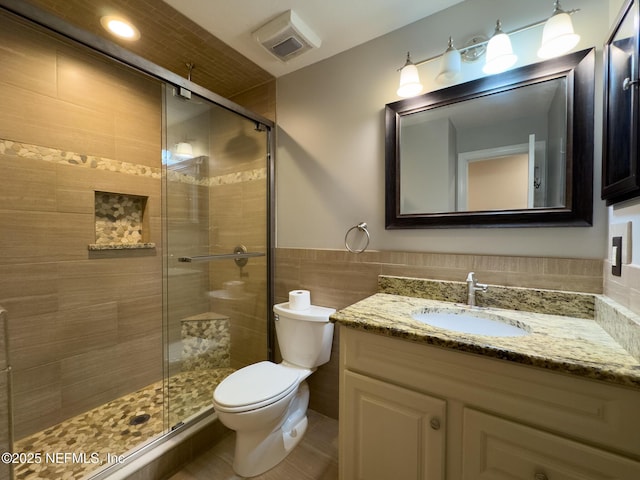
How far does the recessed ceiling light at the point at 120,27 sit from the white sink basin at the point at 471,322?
2.12 metres

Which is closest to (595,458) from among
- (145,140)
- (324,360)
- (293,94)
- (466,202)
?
(466,202)

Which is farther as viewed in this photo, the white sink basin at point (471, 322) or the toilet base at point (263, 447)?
the toilet base at point (263, 447)

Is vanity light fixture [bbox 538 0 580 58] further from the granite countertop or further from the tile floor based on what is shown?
the tile floor

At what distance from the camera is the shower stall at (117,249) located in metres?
1.44

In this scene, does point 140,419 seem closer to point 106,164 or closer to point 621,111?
point 106,164

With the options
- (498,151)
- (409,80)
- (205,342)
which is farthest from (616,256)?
(205,342)

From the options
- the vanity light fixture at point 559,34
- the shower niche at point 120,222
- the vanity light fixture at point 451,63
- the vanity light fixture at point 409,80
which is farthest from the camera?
the shower niche at point 120,222

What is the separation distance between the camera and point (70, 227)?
163 centimetres

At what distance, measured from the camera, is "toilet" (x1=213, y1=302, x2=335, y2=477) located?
4.02 feet

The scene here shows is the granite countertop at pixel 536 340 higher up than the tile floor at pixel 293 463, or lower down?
higher up

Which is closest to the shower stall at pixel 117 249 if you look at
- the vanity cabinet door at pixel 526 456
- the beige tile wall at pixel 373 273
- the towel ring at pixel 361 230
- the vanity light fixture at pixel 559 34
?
the beige tile wall at pixel 373 273

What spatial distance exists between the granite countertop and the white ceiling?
4.91 feet

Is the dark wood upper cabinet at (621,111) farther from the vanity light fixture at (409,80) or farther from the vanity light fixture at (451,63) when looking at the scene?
the vanity light fixture at (409,80)

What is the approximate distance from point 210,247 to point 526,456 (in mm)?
1809
